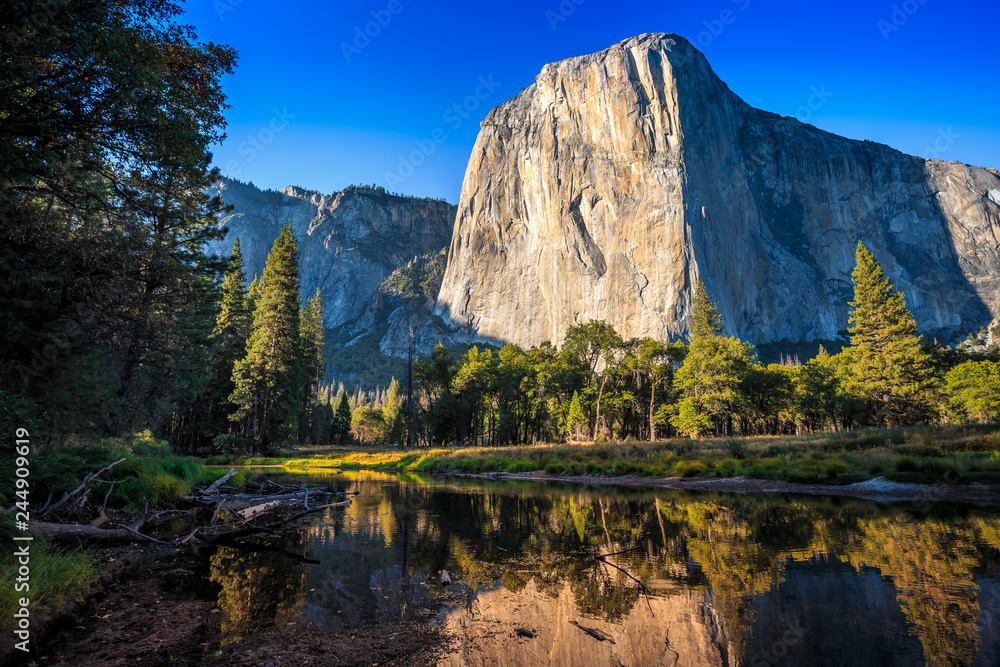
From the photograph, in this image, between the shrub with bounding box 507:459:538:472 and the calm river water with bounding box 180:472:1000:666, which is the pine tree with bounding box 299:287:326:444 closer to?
the shrub with bounding box 507:459:538:472

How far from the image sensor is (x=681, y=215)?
10281cm

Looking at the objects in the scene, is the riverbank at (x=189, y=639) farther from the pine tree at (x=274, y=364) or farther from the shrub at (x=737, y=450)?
the pine tree at (x=274, y=364)

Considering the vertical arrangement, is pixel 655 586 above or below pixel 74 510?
below

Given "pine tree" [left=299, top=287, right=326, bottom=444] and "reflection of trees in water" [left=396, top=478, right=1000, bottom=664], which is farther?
"pine tree" [left=299, top=287, right=326, bottom=444]

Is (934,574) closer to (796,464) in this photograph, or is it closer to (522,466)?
(796,464)

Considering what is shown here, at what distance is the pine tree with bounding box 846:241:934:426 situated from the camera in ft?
136

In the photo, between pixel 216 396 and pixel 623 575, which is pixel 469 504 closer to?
pixel 623 575

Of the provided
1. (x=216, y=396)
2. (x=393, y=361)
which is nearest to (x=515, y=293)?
(x=393, y=361)

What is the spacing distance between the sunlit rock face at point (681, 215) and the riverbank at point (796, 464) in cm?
7414

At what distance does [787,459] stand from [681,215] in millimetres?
92888

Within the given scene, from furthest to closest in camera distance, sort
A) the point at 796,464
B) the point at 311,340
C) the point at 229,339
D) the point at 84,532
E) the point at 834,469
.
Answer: the point at 311,340, the point at 229,339, the point at 796,464, the point at 834,469, the point at 84,532

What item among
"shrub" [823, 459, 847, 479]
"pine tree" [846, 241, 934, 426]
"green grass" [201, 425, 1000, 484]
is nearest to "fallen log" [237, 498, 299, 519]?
"green grass" [201, 425, 1000, 484]

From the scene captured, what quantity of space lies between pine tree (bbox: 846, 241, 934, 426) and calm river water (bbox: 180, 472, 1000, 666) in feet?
130

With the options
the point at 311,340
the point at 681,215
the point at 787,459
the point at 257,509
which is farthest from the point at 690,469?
the point at 681,215
